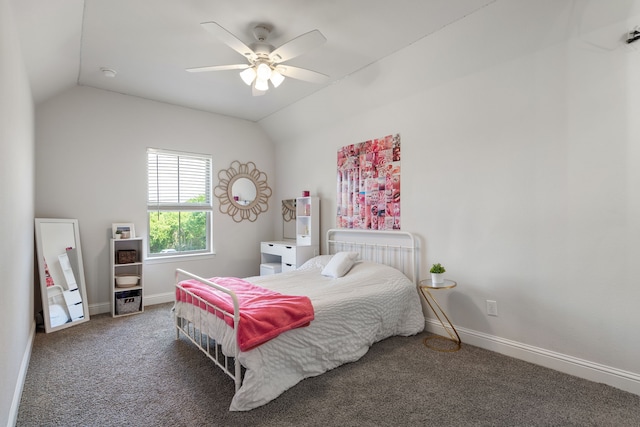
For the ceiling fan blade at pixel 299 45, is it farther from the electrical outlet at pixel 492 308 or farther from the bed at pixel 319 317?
the electrical outlet at pixel 492 308

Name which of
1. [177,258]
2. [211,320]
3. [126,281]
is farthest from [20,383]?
[177,258]

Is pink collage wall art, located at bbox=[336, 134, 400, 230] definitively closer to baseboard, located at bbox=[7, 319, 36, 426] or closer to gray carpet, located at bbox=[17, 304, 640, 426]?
gray carpet, located at bbox=[17, 304, 640, 426]

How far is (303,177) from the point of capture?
4.86m

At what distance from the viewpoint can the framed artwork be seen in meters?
3.87

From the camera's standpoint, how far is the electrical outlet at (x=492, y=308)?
2793 millimetres

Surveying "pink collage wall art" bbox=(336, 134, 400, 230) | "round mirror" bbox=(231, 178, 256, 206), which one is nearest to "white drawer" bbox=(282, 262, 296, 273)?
"pink collage wall art" bbox=(336, 134, 400, 230)

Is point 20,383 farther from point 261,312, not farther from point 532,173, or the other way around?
point 532,173

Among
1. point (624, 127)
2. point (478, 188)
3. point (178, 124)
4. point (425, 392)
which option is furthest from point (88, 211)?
point (624, 127)

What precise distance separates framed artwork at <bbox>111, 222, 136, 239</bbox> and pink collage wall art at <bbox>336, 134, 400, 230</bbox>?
2583 millimetres

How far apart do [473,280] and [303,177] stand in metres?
2.78

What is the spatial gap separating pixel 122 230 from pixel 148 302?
1002 mm

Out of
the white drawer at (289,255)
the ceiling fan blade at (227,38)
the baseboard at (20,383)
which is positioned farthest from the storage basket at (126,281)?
the ceiling fan blade at (227,38)

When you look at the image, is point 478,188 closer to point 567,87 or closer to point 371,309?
point 567,87

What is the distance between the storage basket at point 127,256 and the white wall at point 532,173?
325 centimetres
